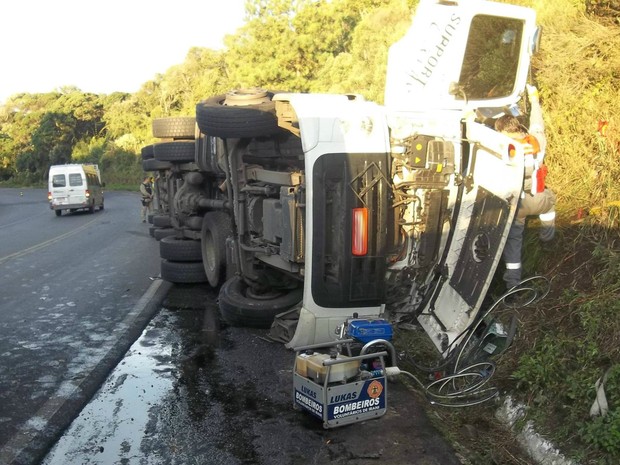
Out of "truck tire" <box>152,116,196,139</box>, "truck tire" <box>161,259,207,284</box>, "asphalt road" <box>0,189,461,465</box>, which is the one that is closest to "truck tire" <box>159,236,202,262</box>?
"truck tire" <box>161,259,207,284</box>

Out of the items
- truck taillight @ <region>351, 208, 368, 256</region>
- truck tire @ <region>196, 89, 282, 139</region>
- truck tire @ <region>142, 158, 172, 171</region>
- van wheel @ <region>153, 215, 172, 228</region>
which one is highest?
truck tire @ <region>196, 89, 282, 139</region>

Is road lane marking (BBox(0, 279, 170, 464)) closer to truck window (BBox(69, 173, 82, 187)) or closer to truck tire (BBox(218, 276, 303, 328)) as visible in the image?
truck tire (BBox(218, 276, 303, 328))

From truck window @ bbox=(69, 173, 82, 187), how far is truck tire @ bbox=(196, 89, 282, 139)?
22.8 m

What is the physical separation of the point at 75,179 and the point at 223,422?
25795 mm

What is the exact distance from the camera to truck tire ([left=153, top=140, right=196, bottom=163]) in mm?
10547

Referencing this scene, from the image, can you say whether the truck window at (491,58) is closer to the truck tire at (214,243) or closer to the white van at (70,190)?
the truck tire at (214,243)

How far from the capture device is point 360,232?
5.38m

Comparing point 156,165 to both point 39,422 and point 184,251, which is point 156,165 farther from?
point 39,422

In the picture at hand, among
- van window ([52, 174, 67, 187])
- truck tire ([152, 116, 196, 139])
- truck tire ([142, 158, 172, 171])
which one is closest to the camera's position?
truck tire ([152, 116, 196, 139])

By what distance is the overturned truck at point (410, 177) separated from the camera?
17.7 ft

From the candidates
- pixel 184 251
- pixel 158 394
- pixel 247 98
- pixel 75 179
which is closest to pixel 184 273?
pixel 184 251

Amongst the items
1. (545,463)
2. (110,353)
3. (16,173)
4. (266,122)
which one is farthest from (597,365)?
(16,173)

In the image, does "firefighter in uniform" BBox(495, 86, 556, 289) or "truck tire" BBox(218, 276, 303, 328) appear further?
"truck tire" BBox(218, 276, 303, 328)

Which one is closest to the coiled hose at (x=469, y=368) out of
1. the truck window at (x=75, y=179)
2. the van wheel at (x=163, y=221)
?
the van wheel at (x=163, y=221)
